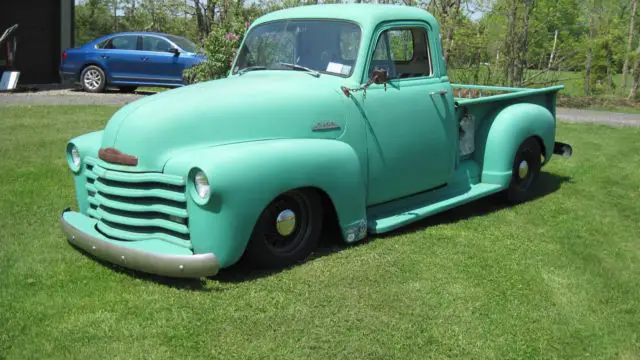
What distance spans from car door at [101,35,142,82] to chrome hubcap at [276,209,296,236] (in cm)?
1148

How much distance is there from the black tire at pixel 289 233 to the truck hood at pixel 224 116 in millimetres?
441

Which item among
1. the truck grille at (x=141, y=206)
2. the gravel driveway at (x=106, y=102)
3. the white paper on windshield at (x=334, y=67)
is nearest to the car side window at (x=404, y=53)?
the white paper on windshield at (x=334, y=67)

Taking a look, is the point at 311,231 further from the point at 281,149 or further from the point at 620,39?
the point at 620,39

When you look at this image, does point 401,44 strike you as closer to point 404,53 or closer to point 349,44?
point 404,53

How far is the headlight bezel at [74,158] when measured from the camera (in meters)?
4.79

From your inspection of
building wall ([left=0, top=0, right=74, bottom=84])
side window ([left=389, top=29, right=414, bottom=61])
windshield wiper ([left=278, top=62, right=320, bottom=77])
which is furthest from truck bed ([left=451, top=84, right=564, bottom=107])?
building wall ([left=0, top=0, right=74, bottom=84])

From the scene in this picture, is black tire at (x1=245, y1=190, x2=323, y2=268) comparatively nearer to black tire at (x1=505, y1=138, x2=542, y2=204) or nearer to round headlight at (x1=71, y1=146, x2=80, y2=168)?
round headlight at (x1=71, y1=146, x2=80, y2=168)

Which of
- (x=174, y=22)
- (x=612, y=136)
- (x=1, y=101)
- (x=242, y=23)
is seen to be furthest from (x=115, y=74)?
(x=612, y=136)

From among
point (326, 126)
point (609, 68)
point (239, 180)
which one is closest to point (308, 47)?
point (326, 126)

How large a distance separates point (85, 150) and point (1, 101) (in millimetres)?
9061

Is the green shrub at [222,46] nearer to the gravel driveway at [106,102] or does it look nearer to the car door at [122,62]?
the gravel driveway at [106,102]

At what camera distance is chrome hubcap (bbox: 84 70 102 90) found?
49.6 ft

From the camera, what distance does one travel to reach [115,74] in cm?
1502

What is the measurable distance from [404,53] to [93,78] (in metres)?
11.2
